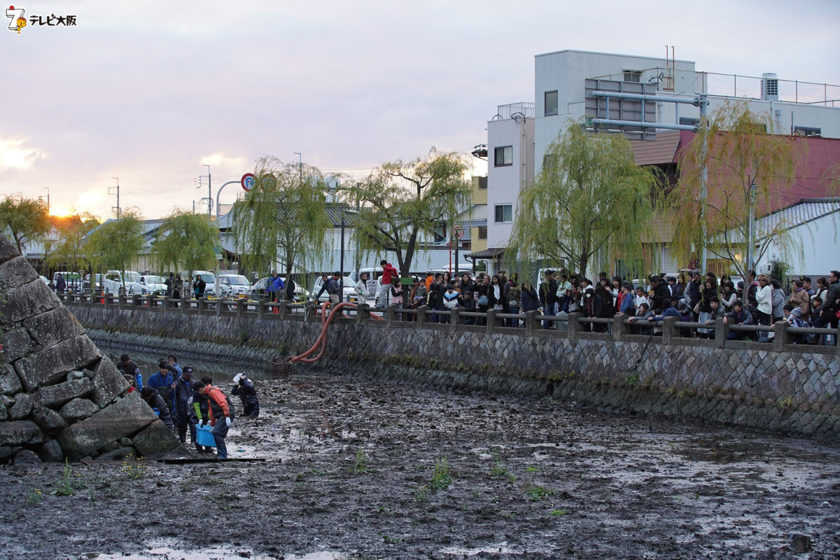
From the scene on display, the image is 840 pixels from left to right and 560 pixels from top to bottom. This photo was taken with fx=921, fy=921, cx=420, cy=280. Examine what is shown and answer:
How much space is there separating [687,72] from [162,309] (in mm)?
27455

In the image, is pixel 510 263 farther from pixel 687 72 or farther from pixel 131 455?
pixel 687 72

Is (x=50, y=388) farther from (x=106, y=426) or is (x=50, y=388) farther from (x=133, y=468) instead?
(x=133, y=468)

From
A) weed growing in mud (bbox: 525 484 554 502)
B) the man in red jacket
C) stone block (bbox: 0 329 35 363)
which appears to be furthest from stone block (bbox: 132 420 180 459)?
the man in red jacket

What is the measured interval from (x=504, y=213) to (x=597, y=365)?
2394 centimetres

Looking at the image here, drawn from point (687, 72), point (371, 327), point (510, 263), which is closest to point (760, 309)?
point (510, 263)

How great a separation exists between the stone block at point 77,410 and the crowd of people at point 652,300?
11.8 metres

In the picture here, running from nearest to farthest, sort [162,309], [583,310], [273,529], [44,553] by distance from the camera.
→ [44,553] → [273,529] → [583,310] → [162,309]

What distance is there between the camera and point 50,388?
12.5 meters

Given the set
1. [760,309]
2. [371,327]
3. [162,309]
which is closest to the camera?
[760,309]

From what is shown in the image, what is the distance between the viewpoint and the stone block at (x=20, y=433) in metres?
12.2

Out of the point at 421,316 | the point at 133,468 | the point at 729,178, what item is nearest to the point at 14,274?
the point at 133,468

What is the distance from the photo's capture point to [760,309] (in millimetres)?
18000

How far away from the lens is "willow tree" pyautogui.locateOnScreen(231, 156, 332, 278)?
3591cm

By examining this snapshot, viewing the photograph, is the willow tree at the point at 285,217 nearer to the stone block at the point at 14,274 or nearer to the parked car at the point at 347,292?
the parked car at the point at 347,292
